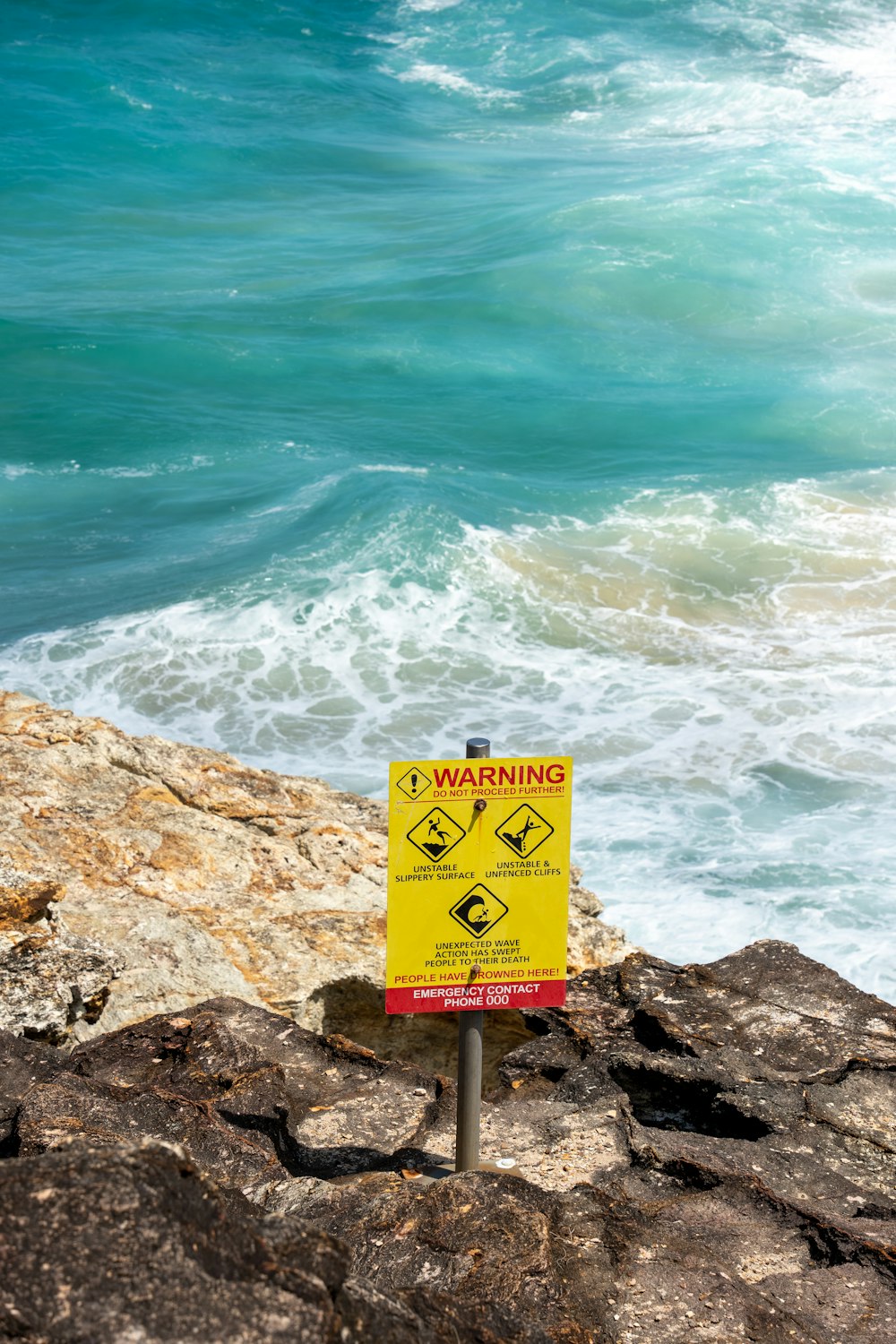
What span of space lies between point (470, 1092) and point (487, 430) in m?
14.5

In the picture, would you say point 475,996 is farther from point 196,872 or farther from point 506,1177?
point 196,872

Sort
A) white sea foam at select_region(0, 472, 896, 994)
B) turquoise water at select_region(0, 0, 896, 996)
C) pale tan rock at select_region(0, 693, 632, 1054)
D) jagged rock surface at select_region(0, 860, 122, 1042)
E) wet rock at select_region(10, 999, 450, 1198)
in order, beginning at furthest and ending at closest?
turquoise water at select_region(0, 0, 896, 996) < white sea foam at select_region(0, 472, 896, 994) < pale tan rock at select_region(0, 693, 632, 1054) < jagged rock surface at select_region(0, 860, 122, 1042) < wet rock at select_region(10, 999, 450, 1198)

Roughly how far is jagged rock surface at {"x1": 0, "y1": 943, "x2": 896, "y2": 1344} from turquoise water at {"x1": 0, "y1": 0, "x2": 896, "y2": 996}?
127 inches

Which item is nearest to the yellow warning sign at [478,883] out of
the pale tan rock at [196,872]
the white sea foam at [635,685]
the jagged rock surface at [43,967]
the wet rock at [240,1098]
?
the wet rock at [240,1098]

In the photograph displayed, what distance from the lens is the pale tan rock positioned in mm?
4660

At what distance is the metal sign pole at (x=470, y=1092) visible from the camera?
334 centimetres

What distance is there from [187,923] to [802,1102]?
7.25ft

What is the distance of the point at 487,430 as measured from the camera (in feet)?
56.5

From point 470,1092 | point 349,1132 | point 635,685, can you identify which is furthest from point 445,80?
point 470,1092

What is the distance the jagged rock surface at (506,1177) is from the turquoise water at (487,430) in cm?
322

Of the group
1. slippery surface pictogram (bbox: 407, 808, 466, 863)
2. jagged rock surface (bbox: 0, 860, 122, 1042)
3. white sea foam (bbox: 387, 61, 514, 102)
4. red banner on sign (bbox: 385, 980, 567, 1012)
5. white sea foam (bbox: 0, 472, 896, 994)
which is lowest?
red banner on sign (bbox: 385, 980, 567, 1012)

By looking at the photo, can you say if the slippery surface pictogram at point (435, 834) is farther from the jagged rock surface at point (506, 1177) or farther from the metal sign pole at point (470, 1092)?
the jagged rock surface at point (506, 1177)

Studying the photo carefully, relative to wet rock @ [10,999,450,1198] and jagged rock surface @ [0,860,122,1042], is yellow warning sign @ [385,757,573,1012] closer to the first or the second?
wet rock @ [10,999,450,1198]

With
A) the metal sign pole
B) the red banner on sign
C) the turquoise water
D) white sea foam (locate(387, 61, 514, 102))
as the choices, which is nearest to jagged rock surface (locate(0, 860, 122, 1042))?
the red banner on sign
